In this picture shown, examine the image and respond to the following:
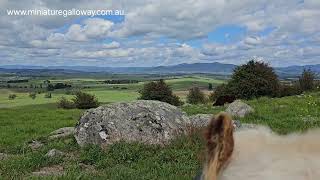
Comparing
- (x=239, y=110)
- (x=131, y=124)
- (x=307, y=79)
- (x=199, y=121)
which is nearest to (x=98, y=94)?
(x=307, y=79)

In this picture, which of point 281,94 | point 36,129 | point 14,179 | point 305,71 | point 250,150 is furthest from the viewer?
point 305,71

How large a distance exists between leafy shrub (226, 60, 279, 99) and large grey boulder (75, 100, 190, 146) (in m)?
31.1

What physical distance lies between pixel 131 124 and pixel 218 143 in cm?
979

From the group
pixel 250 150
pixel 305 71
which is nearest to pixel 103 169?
pixel 250 150

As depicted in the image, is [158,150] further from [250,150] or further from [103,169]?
[250,150]

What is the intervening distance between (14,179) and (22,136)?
28.9ft

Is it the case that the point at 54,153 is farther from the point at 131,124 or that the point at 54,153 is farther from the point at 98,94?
the point at 98,94

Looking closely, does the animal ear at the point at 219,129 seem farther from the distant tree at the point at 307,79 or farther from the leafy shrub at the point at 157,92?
the leafy shrub at the point at 157,92

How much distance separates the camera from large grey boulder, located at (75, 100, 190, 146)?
35.9ft

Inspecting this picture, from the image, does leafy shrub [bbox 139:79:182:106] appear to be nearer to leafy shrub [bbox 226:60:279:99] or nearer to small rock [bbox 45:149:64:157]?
leafy shrub [bbox 226:60:279:99]

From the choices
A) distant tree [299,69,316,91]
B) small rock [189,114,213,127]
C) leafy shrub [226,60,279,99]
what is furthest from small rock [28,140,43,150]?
distant tree [299,69,316,91]

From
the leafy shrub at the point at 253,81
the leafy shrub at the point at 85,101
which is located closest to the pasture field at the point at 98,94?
the leafy shrub at the point at 85,101

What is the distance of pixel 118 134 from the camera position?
11.0 metres

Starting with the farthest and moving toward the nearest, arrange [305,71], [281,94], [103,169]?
1. [305,71]
2. [281,94]
3. [103,169]
